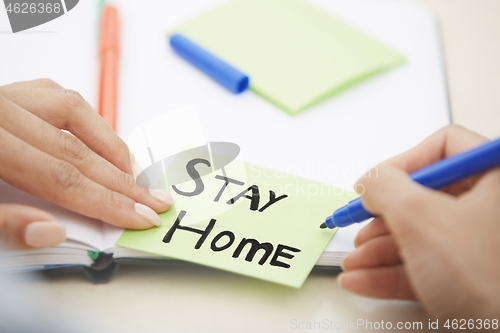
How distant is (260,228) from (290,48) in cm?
43

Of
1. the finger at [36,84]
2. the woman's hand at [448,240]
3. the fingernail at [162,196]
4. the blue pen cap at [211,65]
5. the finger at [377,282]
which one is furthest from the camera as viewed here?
the blue pen cap at [211,65]

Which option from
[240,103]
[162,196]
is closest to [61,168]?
[162,196]

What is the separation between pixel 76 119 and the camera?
0.59m

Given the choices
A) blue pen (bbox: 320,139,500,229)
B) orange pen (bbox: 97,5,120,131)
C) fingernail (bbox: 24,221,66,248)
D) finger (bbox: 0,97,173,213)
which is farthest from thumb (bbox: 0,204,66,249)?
blue pen (bbox: 320,139,500,229)

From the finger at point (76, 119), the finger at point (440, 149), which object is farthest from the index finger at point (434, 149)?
the finger at point (76, 119)

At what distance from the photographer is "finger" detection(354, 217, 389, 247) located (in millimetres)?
476

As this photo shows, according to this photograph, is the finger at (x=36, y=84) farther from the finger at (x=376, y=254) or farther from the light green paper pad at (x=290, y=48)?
the finger at (x=376, y=254)

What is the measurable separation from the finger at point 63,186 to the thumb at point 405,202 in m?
0.27

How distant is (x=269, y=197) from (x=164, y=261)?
0.16 metres

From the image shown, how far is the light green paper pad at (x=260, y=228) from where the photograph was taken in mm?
486

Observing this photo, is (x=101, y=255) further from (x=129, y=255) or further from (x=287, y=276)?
(x=287, y=276)

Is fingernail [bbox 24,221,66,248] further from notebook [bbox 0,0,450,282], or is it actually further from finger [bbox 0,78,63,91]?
finger [bbox 0,78,63,91]

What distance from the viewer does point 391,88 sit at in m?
0.79

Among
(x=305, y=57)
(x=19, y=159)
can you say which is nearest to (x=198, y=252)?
(x=19, y=159)
